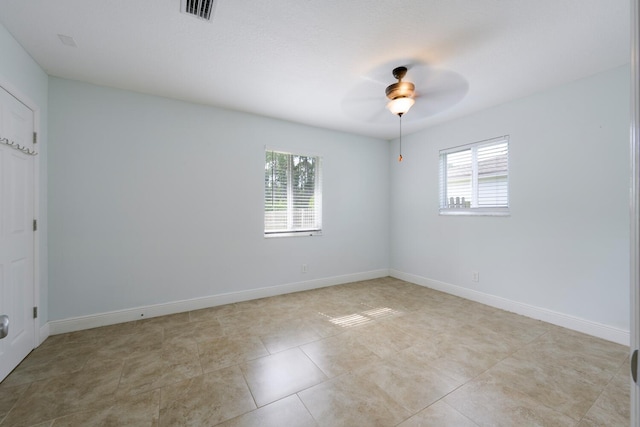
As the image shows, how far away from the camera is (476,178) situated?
3926mm

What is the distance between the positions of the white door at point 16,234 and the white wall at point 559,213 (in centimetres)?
491

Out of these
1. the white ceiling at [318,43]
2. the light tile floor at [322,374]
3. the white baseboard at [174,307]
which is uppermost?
the white ceiling at [318,43]

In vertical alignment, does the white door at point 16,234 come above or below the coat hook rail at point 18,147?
below

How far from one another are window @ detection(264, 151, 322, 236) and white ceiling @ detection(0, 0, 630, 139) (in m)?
1.18

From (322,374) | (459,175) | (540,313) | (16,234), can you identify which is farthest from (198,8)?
(540,313)

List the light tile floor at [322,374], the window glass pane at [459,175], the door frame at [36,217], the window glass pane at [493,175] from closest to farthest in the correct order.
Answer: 1. the light tile floor at [322,374]
2. the door frame at [36,217]
3. the window glass pane at [493,175]
4. the window glass pane at [459,175]

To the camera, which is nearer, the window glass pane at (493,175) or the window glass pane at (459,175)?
the window glass pane at (493,175)

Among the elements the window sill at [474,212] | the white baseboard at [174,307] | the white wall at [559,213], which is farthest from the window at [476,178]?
the white baseboard at [174,307]

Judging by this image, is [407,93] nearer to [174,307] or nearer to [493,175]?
[493,175]

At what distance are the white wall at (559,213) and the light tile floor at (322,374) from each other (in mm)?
438

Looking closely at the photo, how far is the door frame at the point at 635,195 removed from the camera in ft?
2.12

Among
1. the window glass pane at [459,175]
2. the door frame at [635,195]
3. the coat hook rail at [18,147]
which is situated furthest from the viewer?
the window glass pane at [459,175]

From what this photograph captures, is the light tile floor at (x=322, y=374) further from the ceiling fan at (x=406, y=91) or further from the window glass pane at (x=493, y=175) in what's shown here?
the ceiling fan at (x=406, y=91)

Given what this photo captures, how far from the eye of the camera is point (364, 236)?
199 inches
